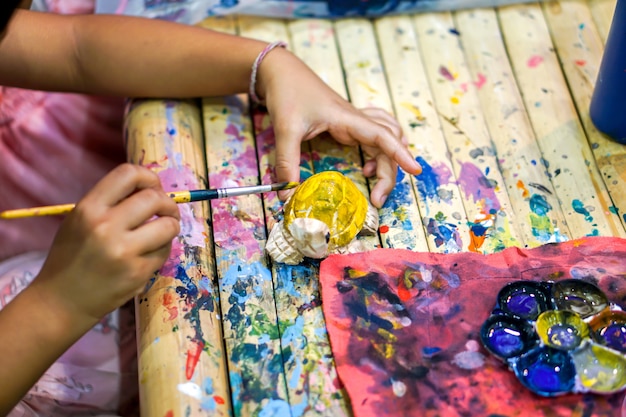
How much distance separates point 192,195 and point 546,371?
20.2 inches

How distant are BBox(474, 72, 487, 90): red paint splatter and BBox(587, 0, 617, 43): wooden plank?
0.26 m

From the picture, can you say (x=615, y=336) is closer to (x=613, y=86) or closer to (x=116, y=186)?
(x=613, y=86)

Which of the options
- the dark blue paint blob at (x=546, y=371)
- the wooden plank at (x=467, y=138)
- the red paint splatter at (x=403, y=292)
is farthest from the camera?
the wooden plank at (x=467, y=138)

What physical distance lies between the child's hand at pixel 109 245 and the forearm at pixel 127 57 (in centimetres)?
36

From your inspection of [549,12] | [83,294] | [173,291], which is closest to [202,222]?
[173,291]

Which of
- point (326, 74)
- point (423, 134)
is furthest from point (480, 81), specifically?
point (326, 74)

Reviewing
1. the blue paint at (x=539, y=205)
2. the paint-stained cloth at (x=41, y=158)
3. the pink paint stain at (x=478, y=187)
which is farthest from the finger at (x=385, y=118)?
the paint-stained cloth at (x=41, y=158)

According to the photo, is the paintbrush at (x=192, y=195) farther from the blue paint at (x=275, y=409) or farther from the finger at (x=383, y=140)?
the blue paint at (x=275, y=409)

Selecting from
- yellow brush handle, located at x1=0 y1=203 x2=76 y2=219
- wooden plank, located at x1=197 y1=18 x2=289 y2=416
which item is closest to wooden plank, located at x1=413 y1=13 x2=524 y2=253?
Answer: wooden plank, located at x1=197 y1=18 x2=289 y2=416

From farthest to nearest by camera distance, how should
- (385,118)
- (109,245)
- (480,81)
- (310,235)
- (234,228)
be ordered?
(480,81) < (385,118) < (234,228) < (310,235) < (109,245)

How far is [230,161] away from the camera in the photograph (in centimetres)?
113

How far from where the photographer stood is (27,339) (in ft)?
2.76

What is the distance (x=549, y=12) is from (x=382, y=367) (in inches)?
33.3

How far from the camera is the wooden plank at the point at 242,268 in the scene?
87 cm
